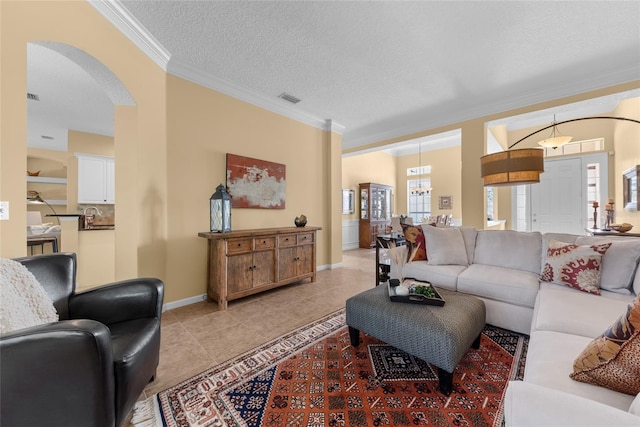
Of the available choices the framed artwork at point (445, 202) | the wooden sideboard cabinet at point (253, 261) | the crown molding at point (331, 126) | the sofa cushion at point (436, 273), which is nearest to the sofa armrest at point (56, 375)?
the wooden sideboard cabinet at point (253, 261)

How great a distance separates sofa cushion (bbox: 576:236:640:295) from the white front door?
15.2 ft

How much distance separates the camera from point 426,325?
1627 mm

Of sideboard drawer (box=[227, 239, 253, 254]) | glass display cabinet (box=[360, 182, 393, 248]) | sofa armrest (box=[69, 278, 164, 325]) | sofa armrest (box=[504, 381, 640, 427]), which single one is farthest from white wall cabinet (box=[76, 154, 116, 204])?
sofa armrest (box=[504, 381, 640, 427])

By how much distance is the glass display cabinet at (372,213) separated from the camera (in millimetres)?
7559

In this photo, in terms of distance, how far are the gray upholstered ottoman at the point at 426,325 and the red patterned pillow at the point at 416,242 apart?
1013 mm

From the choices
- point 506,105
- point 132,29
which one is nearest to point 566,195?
point 506,105

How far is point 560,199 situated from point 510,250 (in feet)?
15.4

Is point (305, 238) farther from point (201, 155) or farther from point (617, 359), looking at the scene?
point (617, 359)

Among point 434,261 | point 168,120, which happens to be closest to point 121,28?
point 168,120

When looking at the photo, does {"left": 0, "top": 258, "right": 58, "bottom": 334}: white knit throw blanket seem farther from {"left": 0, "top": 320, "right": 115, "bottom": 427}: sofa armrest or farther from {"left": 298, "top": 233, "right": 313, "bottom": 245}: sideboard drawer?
{"left": 298, "top": 233, "right": 313, "bottom": 245}: sideboard drawer

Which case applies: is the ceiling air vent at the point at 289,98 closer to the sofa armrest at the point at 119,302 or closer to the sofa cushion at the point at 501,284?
the sofa armrest at the point at 119,302

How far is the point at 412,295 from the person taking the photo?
6.35 ft

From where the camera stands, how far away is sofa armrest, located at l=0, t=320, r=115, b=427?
3.02ft

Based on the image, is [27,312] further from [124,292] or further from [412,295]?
[412,295]
